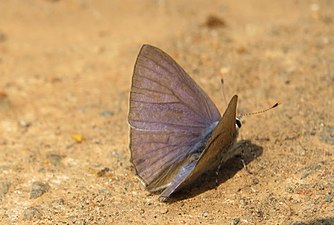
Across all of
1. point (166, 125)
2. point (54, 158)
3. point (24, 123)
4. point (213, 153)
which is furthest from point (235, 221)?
point (24, 123)

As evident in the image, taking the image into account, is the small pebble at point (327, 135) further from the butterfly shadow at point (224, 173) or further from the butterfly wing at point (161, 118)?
the butterfly wing at point (161, 118)

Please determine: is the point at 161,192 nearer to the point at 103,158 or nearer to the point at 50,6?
the point at 103,158

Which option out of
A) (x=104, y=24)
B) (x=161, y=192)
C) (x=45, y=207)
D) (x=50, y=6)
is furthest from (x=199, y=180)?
(x=50, y=6)

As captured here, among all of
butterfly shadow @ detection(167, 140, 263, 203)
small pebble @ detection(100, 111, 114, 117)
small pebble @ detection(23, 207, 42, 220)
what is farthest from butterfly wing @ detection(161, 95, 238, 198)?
small pebble @ detection(100, 111, 114, 117)

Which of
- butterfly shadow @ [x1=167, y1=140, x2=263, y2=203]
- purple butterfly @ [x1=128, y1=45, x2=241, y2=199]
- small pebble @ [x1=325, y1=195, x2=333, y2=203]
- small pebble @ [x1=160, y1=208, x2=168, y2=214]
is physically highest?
purple butterfly @ [x1=128, y1=45, x2=241, y2=199]

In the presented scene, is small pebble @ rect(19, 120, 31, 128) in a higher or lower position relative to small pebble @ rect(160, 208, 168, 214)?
lower

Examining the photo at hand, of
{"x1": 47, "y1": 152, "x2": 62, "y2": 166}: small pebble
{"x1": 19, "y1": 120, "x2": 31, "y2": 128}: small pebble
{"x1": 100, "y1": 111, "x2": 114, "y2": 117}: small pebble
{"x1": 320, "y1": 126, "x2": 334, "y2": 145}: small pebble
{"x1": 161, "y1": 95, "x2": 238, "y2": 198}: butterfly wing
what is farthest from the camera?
{"x1": 100, "y1": 111, "x2": 114, "y2": 117}: small pebble

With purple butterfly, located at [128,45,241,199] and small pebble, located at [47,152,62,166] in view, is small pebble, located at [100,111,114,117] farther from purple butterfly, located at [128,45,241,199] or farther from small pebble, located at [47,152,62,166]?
purple butterfly, located at [128,45,241,199]

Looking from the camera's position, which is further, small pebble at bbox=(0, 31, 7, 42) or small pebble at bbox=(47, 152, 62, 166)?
small pebble at bbox=(0, 31, 7, 42)
